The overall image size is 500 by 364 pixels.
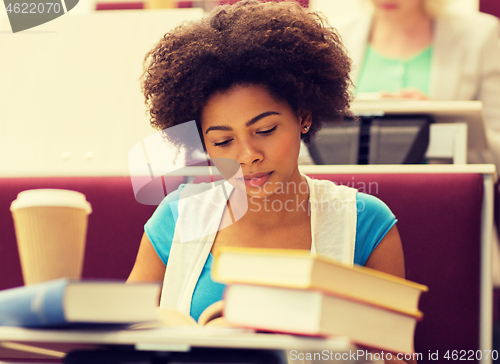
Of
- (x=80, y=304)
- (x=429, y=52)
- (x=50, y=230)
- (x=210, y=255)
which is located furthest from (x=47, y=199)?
(x=429, y=52)

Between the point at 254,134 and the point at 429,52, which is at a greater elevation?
the point at 429,52

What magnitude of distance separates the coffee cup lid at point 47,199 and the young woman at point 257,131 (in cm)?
36

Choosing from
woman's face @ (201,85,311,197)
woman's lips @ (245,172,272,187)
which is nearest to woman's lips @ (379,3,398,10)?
woman's face @ (201,85,311,197)

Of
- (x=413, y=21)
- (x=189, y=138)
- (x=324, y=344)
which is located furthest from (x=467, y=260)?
(x=413, y=21)

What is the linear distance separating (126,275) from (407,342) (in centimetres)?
78

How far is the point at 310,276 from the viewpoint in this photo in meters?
0.43

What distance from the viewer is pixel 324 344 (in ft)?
1.36

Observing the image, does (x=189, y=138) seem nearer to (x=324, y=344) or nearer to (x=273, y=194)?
(x=273, y=194)

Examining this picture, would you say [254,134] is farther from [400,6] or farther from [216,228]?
[400,6]

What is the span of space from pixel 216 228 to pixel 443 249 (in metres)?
0.47

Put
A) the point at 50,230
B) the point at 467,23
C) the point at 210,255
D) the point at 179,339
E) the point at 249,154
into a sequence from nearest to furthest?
the point at 179,339, the point at 50,230, the point at 249,154, the point at 210,255, the point at 467,23

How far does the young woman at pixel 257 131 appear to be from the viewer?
928 millimetres

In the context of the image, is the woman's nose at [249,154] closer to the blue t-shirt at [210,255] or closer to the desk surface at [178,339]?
the blue t-shirt at [210,255]

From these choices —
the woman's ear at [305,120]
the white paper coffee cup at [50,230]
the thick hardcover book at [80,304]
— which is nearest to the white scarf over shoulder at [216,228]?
the woman's ear at [305,120]
